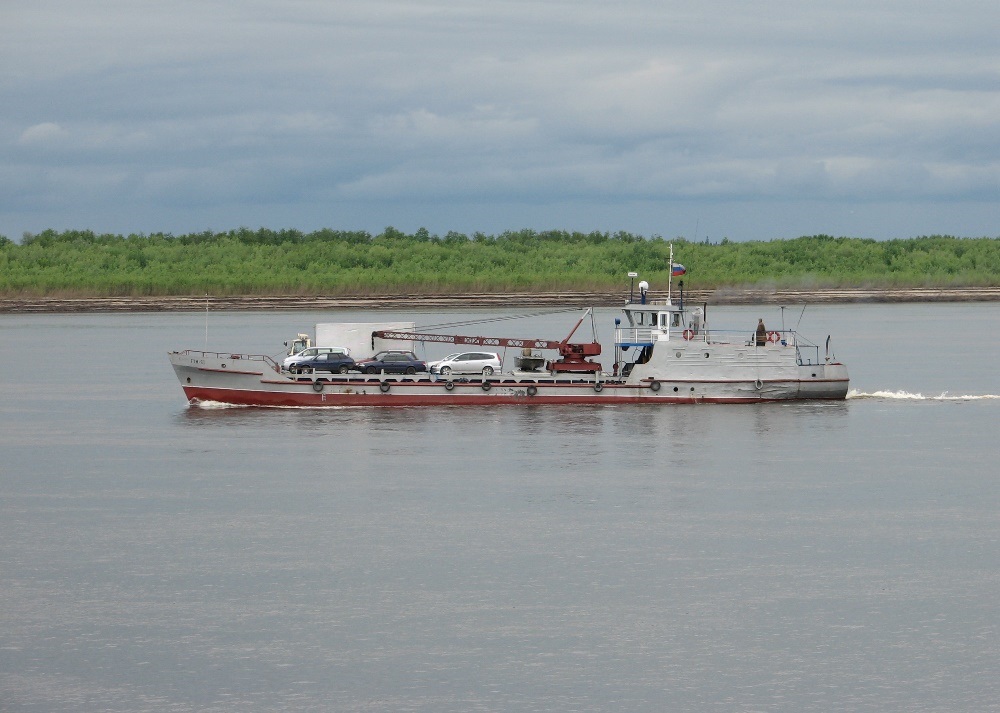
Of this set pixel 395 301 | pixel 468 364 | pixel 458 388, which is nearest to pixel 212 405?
pixel 458 388

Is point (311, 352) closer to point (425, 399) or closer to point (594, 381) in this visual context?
point (425, 399)

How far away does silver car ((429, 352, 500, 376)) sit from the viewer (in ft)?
177

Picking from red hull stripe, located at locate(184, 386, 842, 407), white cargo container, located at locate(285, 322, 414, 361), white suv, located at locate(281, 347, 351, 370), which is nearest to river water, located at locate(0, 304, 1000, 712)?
red hull stripe, located at locate(184, 386, 842, 407)

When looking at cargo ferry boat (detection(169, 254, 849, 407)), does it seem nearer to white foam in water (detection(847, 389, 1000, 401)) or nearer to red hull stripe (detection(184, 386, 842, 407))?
red hull stripe (detection(184, 386, 842, 407))

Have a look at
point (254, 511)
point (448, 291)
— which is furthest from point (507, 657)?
point (448, 291)

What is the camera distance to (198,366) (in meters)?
49.5

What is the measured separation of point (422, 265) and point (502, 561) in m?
133

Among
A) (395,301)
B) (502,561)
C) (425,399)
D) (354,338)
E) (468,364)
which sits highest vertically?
(395,301)

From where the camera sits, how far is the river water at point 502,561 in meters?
18.4

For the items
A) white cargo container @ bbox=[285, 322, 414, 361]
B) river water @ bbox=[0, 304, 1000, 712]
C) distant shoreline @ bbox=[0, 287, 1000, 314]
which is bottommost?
river water @ bbox=[0, 304, 1000, 712]

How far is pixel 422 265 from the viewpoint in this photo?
157 metres

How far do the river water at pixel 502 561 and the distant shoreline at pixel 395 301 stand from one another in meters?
90.5

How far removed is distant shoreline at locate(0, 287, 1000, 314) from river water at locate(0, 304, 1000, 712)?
90511mm

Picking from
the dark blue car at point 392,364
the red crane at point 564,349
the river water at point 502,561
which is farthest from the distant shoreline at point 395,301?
the river water at point 502,561
